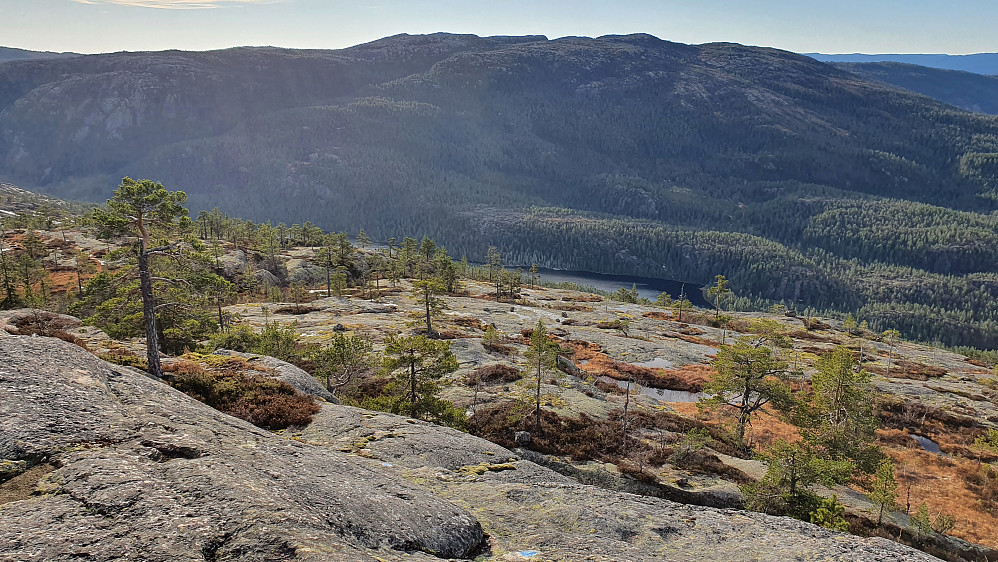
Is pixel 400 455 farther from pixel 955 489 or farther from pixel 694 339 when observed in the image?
pixel 694 339

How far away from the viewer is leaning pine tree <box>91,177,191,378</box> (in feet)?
65.6

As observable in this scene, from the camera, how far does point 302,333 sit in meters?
66.6

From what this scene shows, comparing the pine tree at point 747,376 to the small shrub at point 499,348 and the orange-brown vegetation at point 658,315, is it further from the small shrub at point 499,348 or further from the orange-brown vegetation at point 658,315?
the orange-brown vegetation at point 658,315

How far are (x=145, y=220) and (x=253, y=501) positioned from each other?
18063 millimetres

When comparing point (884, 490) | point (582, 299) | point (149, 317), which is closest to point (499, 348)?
point (884, 490)

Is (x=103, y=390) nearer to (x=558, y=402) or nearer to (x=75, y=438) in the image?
(x=75, y=438)

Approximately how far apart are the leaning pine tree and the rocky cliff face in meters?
7.40

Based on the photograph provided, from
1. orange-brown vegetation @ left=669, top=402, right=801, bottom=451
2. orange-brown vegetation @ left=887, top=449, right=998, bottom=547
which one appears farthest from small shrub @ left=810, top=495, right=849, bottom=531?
orange-brown vegetation @ left=669, top=402, right=801, bottom=451

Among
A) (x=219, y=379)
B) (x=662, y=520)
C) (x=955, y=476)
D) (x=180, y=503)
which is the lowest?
(x=955, y=476)

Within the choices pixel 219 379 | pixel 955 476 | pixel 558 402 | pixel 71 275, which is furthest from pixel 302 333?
pixel 955 476

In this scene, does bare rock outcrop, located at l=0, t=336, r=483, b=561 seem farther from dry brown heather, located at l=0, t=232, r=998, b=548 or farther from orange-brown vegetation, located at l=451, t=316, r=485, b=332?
orange-brown vegetation, located at l=451, t=316, r=485, b=332

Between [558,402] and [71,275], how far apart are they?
94099mm

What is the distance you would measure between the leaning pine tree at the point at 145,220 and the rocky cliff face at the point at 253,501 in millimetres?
7400

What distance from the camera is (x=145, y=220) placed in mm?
21172
